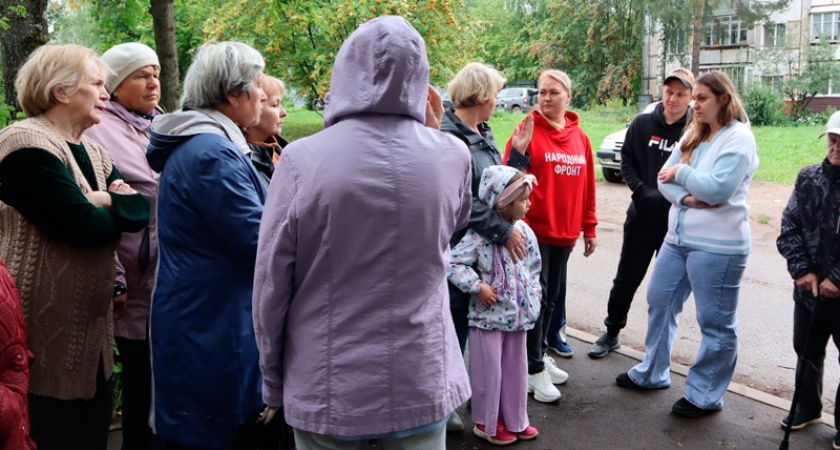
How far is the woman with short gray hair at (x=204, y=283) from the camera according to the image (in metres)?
2.66

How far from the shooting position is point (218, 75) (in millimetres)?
2885

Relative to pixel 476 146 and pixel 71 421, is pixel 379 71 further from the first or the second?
pixel 476 146

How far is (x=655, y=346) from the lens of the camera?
4.87 metres

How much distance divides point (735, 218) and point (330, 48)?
11540mm

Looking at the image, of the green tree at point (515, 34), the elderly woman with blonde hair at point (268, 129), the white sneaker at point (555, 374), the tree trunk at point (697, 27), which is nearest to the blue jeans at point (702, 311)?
the white sneaker at point (555, 374)

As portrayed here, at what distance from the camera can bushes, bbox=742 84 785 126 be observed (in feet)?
106

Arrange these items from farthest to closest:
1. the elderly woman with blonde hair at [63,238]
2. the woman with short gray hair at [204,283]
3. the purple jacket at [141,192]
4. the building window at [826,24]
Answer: the building window at [826,24] → the purple jacket at [141,192] → the elderly woman with blonde hair at [63,238] → the woman with short gray hair at [204,283]

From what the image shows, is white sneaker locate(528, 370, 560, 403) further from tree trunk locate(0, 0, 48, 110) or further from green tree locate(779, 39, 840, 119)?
green tree locate(779, 39, 840, 119)

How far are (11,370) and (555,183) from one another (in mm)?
3562

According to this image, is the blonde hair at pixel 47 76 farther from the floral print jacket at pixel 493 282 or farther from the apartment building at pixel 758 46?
the apartment building at pixel 758 46

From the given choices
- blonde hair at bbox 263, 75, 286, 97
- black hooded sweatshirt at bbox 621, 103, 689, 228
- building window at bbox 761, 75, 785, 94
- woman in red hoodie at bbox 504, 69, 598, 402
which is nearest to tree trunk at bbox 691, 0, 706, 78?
building window at bbox 761, 75, 785, 94

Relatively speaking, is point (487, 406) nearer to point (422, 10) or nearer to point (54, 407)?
point (54, 407)

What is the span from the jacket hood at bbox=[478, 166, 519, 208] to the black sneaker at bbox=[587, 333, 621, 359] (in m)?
2.10

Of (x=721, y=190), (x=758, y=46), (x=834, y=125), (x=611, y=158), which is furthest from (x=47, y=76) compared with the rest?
(x=758, y=46)
